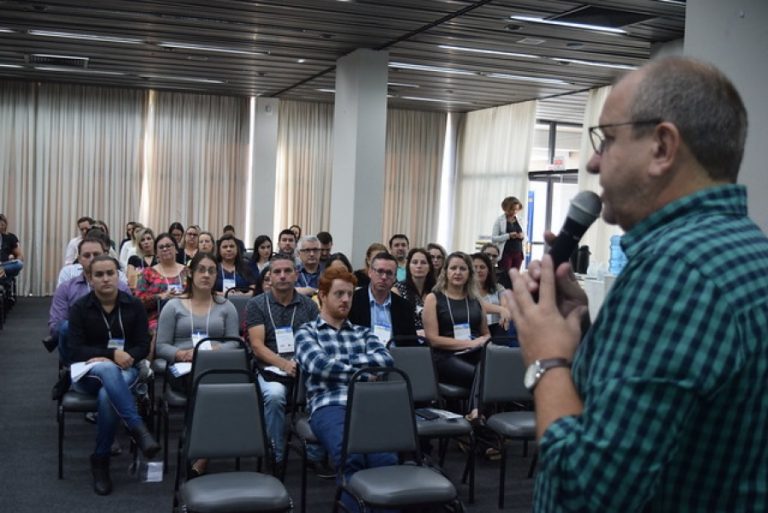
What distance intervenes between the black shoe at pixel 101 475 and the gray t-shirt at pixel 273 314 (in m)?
1.28

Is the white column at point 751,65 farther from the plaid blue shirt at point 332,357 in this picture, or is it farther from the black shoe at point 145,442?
the black shoe at point 145,442

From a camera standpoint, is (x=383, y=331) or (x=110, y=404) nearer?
(x=110, y=404)

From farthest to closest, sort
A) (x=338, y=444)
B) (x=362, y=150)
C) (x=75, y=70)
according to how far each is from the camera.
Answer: (x=75, y=70)
(x=362, y=150)
(x=338, y=444)

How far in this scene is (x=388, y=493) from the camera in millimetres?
3646

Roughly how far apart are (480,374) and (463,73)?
23.3ft

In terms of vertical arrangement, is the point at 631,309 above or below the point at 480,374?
above

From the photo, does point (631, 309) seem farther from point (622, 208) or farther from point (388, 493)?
point (388, 493)

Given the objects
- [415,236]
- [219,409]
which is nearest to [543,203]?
[415,236]

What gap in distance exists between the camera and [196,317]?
5852 millimetres

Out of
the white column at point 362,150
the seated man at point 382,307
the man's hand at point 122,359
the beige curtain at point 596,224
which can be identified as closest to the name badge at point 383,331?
the seated man at point 382,307

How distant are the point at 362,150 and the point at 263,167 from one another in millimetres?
5895

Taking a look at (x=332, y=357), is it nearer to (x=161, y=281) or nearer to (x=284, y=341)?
(x=284, y=341)

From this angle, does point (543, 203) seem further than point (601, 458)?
Yes

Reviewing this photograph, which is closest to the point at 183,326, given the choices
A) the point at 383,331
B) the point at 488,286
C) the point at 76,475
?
the point at 76,475
